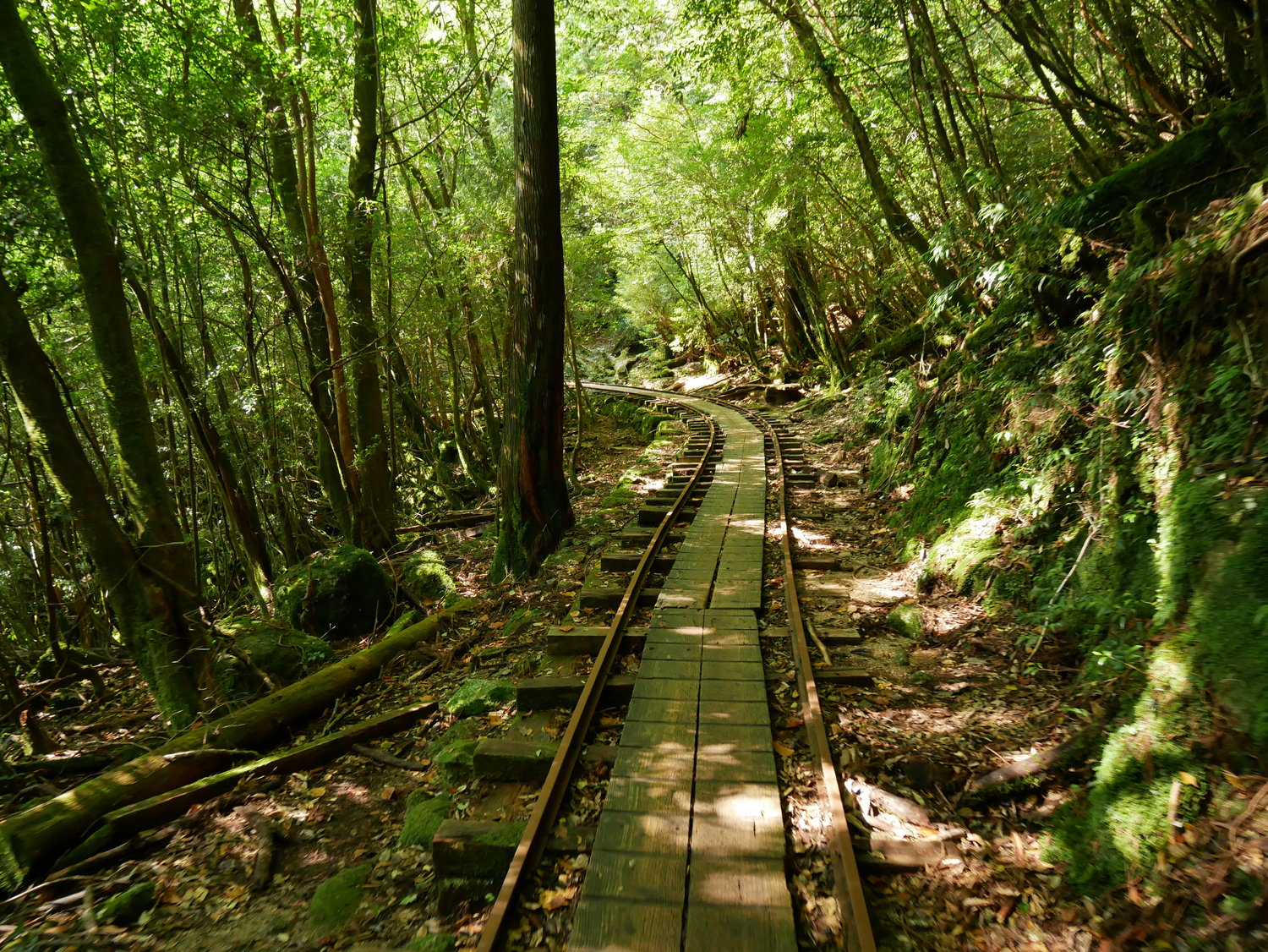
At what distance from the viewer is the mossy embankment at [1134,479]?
101 inches

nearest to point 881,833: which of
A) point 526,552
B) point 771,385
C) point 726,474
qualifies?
point 526,552

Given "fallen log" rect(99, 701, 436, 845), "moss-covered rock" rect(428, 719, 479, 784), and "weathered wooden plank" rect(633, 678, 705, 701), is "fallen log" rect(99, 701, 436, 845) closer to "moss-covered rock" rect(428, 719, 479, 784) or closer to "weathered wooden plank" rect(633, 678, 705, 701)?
"moss-covered rock" rect(428, 719, 479, 784)

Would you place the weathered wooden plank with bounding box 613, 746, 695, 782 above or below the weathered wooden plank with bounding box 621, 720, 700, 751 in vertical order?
below

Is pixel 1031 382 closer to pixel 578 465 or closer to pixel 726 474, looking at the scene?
pixel 726 474

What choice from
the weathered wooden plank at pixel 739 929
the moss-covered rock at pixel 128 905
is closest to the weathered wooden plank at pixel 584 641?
the weathered wooden plank at pixel 739 929

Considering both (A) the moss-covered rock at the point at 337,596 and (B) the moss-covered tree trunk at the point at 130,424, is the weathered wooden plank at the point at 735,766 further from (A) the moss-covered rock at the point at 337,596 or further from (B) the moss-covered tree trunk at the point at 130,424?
(A) the moss-covered rock at the point at 337,596

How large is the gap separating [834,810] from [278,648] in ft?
→ 16.6

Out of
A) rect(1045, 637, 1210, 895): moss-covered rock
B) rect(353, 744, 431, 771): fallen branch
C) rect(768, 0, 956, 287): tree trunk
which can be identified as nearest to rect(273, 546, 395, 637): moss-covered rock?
rect(353, 744, 431, 771): fallen branch

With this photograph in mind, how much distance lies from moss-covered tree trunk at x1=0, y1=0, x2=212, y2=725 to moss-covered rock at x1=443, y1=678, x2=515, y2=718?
7.27 ft

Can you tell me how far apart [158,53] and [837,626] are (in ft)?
26.2

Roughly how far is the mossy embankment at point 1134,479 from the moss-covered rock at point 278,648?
5610mm

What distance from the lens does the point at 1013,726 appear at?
11.4 feet

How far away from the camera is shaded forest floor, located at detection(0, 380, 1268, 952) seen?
2365 millimetres

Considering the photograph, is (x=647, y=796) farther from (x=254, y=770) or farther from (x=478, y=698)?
(x=254, y=770)
